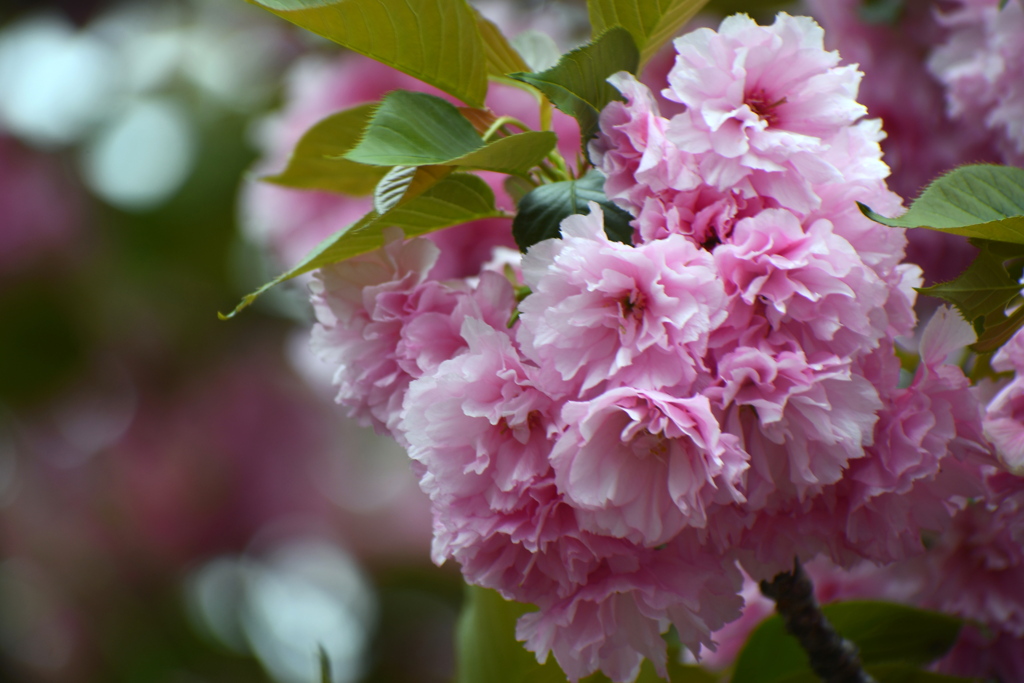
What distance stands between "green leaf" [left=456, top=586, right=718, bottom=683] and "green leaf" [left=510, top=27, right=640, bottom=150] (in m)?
0.28

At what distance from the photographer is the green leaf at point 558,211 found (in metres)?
0.36

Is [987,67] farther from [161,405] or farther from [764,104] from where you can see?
[161,405]

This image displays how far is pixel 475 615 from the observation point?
1.76 ft

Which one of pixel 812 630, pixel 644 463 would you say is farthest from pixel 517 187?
pixel 812 630

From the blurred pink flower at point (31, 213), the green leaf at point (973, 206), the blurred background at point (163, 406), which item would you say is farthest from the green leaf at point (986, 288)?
the blurred pink flower at point (31, 213)

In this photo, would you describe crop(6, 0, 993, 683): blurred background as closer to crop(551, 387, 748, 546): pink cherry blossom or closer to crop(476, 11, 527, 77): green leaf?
crop(476, 11, 527, 77): green leaf

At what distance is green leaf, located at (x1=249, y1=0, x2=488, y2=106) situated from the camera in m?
0.37

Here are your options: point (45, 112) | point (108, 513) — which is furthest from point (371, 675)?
point (45, 112)

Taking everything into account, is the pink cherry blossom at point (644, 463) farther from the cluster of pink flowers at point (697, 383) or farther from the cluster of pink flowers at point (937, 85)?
the cluster of pink flowers at point (937, 85)

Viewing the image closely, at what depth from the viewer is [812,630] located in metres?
0.44

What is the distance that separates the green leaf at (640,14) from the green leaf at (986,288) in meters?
0.16

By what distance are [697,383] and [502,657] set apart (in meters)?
0.27

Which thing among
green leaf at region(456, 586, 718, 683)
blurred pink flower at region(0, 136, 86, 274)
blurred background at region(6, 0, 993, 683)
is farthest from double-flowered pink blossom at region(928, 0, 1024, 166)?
blurred pink flower at region(0, 136, 86, 274)

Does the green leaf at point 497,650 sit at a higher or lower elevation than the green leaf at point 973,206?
lower
